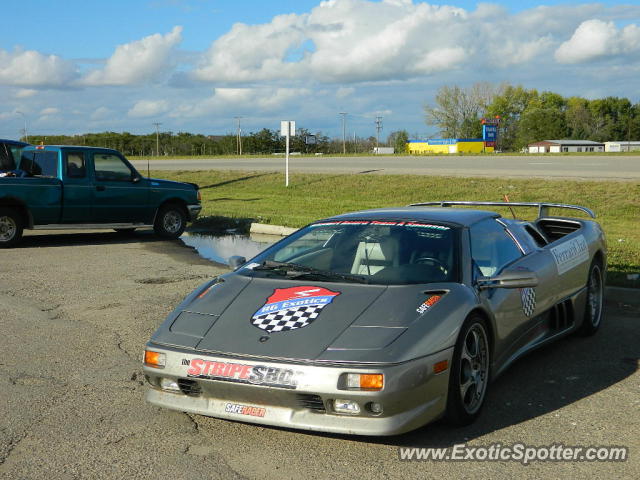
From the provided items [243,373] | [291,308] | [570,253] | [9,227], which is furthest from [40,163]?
[243,373]

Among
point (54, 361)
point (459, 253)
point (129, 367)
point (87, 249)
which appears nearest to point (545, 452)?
point (459, 253)

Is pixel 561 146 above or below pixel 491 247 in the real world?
above

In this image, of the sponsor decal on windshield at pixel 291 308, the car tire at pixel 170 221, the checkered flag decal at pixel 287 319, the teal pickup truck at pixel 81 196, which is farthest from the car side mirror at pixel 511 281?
the car tire at pixel 170 221

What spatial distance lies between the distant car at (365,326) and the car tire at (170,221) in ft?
31.8

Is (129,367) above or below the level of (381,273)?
below

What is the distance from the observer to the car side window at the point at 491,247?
5215 mm

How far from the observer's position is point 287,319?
4.38 metres

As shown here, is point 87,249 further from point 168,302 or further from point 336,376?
point 336,376

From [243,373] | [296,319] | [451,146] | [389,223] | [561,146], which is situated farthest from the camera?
[561,146]

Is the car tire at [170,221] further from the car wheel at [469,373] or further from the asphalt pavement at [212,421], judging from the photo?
the car wheel at [469,373]

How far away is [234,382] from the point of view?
4.04 m

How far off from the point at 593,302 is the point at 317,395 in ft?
12.2

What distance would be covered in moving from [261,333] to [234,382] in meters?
0.36

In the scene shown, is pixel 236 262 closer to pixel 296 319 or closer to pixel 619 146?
pixel 296 319
